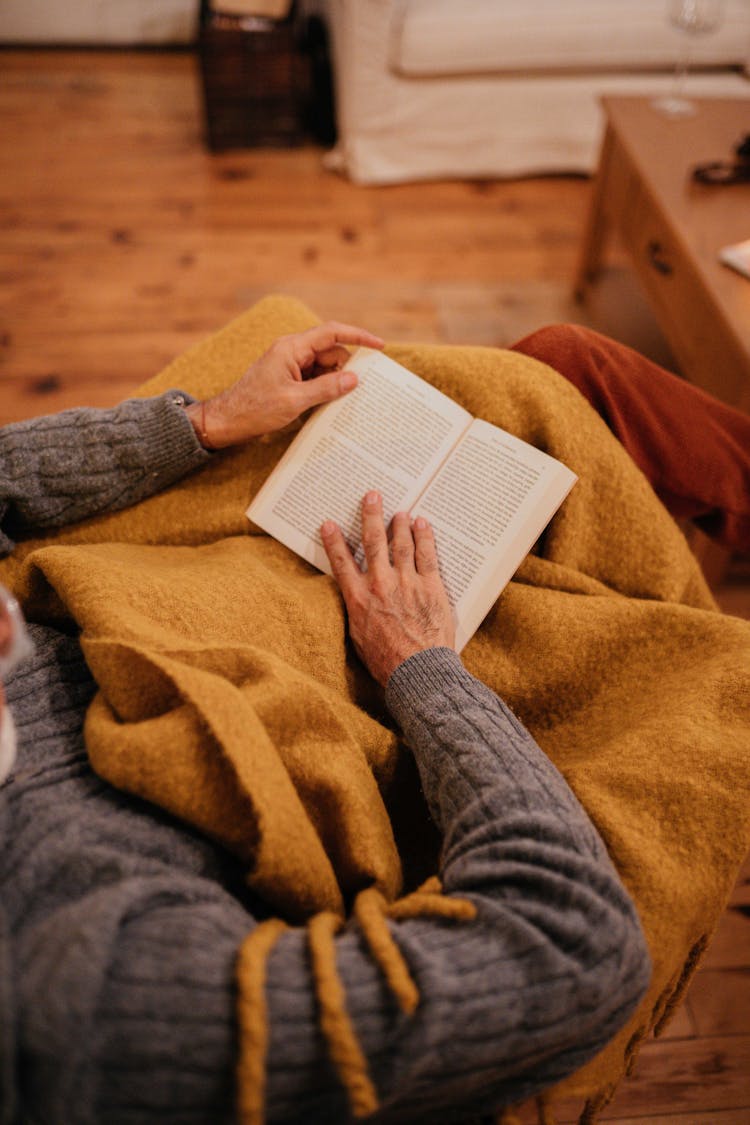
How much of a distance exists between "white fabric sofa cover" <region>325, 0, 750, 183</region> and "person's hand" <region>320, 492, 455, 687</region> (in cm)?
187

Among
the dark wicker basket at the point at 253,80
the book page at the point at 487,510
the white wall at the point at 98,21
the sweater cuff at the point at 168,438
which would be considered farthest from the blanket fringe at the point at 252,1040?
the white wall at the point at 98,21

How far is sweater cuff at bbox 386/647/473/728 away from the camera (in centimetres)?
77

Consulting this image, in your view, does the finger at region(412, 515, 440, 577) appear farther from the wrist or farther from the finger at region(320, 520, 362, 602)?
the wrist

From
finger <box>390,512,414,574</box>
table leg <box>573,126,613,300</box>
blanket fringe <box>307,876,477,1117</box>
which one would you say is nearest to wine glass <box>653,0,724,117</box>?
table leg <box>573,126,613,300</box>

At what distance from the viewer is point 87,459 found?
36.8 inches

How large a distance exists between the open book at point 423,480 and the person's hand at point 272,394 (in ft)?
0.09

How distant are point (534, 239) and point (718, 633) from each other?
1.79 metres

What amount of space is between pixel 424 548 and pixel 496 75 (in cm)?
200

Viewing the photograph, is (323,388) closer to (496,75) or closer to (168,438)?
(168,438)

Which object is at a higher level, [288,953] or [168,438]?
[168,438]

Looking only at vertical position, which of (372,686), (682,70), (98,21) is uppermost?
(98,21)

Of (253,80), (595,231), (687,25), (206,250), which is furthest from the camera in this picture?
(253,80)

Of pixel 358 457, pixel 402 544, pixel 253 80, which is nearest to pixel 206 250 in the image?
pixel 253 80

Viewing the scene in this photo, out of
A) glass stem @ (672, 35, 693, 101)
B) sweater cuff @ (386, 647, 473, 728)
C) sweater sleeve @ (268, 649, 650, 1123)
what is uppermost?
glass stem @ (672, 35, 693, 101)
